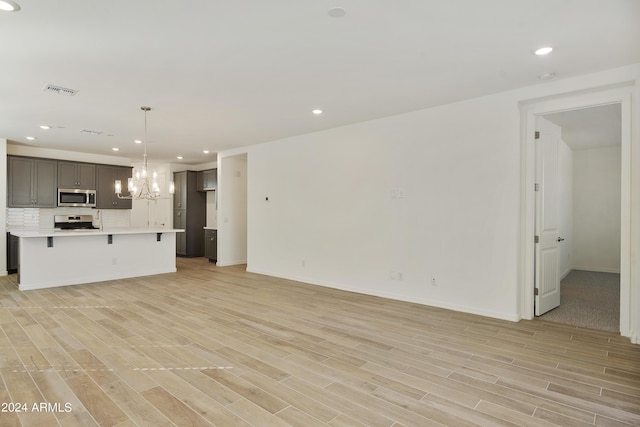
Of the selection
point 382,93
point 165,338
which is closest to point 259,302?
point 165,338

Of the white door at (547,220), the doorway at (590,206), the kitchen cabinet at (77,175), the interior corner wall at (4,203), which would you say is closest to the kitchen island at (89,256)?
the interior corner wall at (4,203)

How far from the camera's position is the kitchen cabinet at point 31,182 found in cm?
719

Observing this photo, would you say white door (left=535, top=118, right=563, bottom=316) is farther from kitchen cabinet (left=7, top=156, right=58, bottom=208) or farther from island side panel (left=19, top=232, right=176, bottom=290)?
kitchen cabinet (left=7, top=156, right=58, bottom=208)

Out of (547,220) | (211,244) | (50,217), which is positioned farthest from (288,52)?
(50,217)

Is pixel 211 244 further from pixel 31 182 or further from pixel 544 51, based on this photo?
pixel 544 51

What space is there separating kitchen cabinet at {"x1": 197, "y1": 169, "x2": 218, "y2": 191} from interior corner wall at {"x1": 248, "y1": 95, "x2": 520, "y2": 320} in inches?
119

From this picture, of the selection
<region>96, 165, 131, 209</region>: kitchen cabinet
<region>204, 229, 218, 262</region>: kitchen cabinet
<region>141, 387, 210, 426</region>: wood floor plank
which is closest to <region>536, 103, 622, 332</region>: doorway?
<region>141, 387, 210, 426</region>: wood floor plank

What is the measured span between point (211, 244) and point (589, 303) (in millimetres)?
7793

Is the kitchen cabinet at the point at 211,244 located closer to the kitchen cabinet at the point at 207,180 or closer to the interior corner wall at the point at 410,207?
the kitchen cabinet at the point at 207,180

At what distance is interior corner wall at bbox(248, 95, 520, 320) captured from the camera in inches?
165

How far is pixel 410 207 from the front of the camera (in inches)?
194

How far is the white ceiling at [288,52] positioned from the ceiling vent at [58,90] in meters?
0.08

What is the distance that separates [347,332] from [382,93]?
281 centimetres

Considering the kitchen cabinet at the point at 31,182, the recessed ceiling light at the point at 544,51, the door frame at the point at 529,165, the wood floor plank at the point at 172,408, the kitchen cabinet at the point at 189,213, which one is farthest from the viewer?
the kitchen cabinet at the point at 189,213
